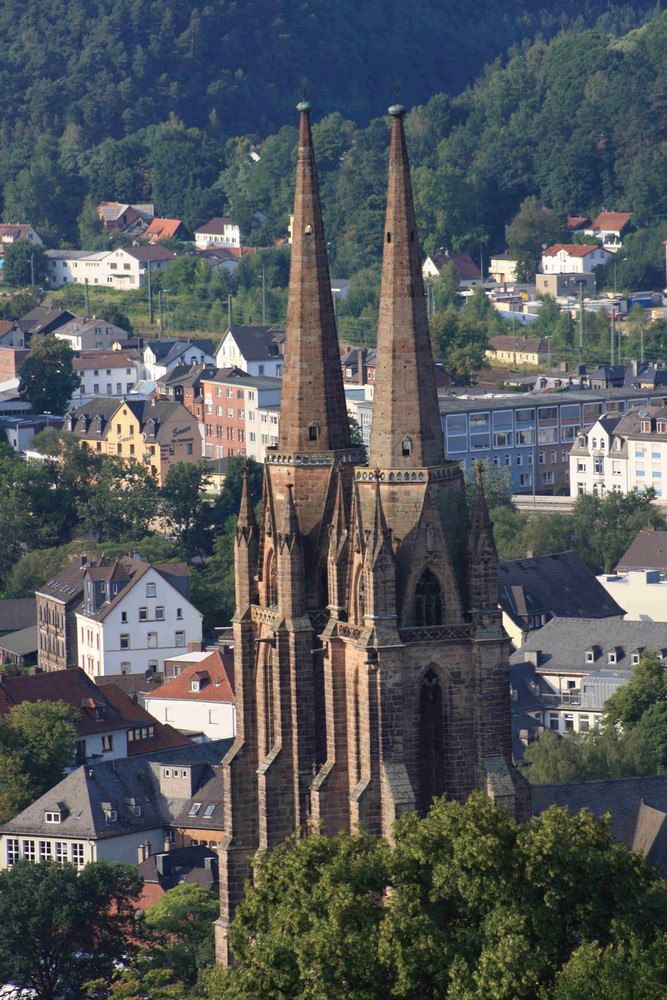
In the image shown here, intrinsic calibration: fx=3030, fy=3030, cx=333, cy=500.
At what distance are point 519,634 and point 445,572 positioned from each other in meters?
90.5

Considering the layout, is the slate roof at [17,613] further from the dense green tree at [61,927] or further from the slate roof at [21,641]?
the dense green tree at [61,927]

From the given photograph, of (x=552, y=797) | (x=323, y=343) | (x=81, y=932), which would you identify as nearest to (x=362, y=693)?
(x=323, y=343)

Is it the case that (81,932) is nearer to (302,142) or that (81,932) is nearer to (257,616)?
(257,616)

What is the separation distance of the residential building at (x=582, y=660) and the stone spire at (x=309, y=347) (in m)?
69.6

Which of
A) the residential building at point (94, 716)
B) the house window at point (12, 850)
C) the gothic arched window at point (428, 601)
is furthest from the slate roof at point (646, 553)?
the gothic arched window at point (428, 601)

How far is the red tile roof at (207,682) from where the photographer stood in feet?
496

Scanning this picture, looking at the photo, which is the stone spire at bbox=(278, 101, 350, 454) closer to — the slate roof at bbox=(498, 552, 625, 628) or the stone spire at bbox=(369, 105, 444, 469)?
the stone spire at bbox=(369, 105, 444, 469)

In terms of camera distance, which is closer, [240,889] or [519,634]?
[240,889]

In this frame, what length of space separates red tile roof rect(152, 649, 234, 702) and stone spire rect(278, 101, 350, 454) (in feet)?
232

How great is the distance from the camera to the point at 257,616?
Answer: 8119cm

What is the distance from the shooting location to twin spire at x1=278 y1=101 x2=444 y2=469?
7731cm

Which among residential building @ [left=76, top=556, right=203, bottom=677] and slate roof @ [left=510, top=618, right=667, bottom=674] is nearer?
slate roof @ [left=510, top=618, right=667, bottom=674]

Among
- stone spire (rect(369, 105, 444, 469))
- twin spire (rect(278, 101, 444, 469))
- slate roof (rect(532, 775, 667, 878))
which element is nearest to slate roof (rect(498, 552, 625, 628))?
slate roof (rect(532, 775, 667, 878))

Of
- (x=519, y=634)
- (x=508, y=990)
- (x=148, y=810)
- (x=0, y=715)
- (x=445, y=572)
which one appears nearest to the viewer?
(x=508, y=990)
